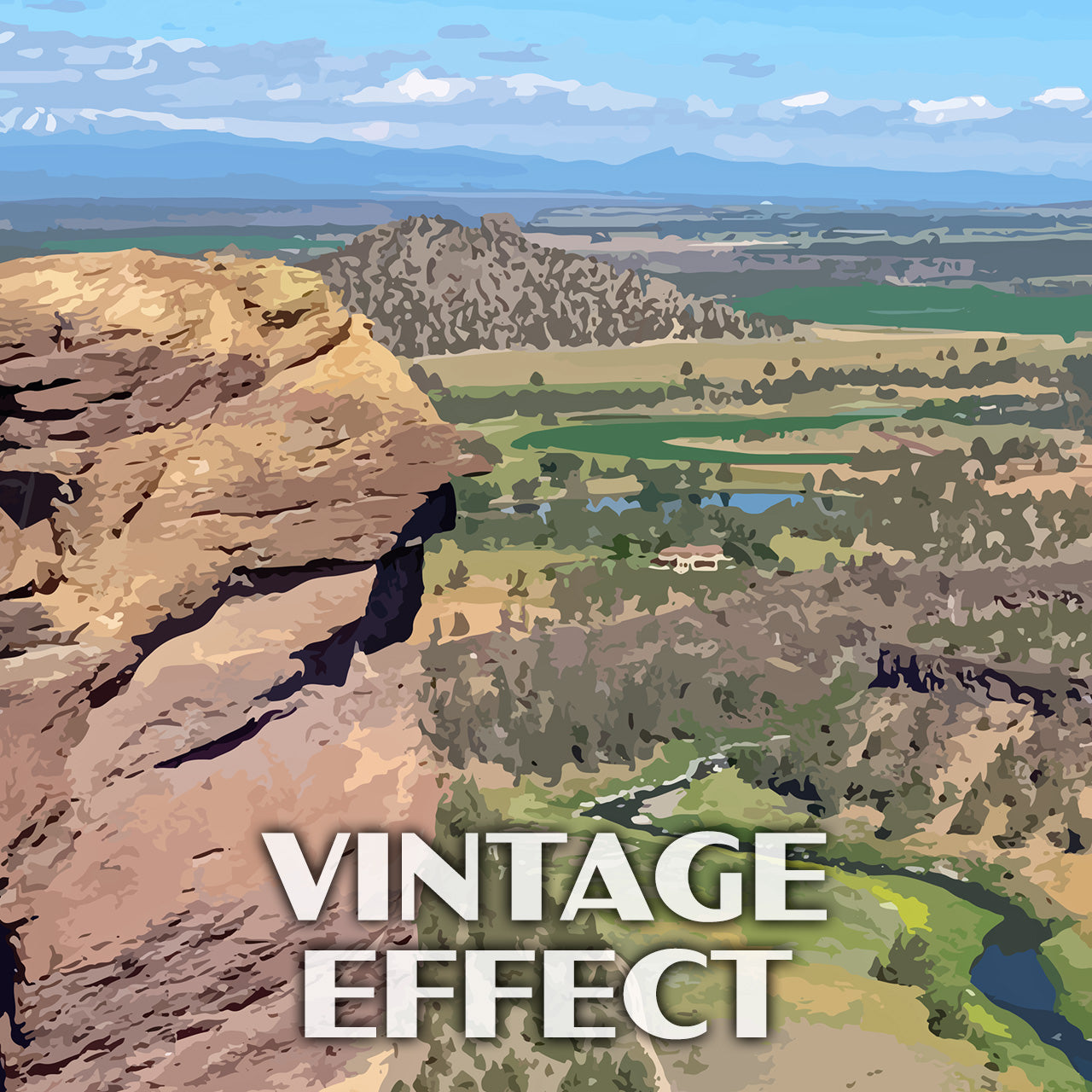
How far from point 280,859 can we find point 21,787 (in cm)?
154

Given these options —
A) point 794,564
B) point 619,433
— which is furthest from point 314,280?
point 619,433

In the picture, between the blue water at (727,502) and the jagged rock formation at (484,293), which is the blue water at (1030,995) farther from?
the jagged rock formation at (484,293)

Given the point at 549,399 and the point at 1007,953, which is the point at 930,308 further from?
the point at 1007,953

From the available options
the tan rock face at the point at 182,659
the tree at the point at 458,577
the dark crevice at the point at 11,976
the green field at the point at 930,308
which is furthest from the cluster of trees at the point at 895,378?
the dark crevice at the point at 11,976

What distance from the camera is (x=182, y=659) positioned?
8.46 meters

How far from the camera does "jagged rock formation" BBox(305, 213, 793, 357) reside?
8569 cm

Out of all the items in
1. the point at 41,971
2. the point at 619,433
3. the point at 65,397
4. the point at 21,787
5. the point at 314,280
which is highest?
the point at 314,280

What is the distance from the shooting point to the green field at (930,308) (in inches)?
4719

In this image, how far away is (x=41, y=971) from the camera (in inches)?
310

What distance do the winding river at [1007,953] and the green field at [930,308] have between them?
342 ft

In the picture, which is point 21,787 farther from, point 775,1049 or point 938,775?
point 938,775

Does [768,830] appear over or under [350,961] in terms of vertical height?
under

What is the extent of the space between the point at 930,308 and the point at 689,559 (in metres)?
116

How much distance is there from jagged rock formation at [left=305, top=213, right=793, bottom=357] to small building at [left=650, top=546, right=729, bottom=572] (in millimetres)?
58731
